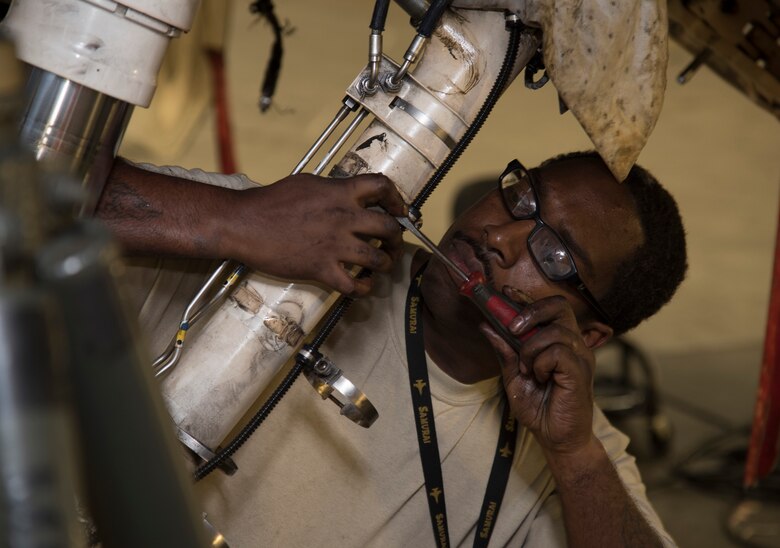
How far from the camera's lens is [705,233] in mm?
4754

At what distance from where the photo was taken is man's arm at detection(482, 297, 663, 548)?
123cm

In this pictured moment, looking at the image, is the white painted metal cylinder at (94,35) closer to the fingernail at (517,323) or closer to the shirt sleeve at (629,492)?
the fingernail at (517,323)

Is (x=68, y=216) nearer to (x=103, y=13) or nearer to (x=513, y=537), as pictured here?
(x=103, y=13)

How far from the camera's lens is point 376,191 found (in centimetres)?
98

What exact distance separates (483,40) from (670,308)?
139 inches

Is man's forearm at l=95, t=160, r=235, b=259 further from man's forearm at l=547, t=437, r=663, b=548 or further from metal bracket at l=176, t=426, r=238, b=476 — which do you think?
man's forearm at l=547, t=437, r=663, b=548

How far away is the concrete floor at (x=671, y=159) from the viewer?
3.33m

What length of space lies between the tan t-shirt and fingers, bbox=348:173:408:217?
0.49 m

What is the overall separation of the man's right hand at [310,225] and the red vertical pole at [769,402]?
0.93 m

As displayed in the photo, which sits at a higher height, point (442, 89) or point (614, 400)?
point (442, 89)

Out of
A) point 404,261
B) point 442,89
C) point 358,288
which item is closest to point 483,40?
point 442,89

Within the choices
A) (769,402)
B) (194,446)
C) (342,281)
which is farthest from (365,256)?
(769,402)

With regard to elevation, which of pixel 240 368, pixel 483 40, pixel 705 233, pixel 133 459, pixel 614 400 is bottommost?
pixel 614 400

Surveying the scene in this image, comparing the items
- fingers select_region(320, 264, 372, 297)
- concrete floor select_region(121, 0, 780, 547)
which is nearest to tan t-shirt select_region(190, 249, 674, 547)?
fingers select_region(320, 264, 372, 297)
